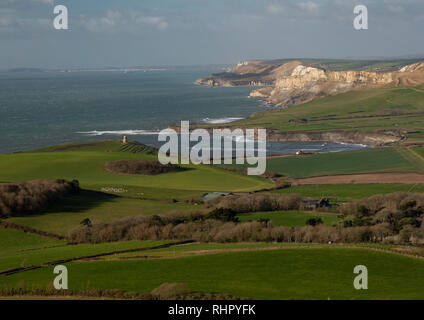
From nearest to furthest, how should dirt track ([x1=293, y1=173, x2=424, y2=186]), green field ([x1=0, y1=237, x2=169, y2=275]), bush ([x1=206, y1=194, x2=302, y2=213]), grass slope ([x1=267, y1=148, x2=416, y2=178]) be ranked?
green field ([x1=0, y1=237, x2=169, y2=275])
bush ([x1=206, y1=194, x2=302, y2=213])
dirt track ([x1=293, y1=173, x2=424, y2=186])
grass slope ([x1=267, y1=148, x2=416, y2=178])

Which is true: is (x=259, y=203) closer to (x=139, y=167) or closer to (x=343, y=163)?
(x=139, y=167)

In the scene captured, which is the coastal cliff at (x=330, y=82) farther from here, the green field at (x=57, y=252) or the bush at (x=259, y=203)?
the green field at (x=57, y=252)

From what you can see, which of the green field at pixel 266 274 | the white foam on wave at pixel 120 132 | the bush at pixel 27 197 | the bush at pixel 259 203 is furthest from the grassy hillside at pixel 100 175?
the white foam on wave at pixel 120 132

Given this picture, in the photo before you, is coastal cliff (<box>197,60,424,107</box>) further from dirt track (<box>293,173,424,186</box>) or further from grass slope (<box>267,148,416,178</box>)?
dirt track (<box>293,173,424,186</box>)

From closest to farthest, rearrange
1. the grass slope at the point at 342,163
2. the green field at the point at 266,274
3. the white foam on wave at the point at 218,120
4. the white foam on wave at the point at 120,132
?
the green field at the point at 266,274
the grass slope at the point at 342,163
the white foam on wave at the point at 120,132
the white foam on wave at the point at 218,120

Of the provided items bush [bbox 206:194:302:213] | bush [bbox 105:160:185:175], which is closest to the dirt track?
bush [bbox 105:160:185:175]
